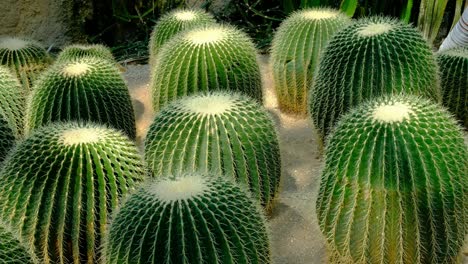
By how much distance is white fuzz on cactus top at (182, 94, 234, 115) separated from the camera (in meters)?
3.24

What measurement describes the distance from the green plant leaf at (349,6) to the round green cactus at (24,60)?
6.70ft

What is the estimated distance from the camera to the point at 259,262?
2.58 metres

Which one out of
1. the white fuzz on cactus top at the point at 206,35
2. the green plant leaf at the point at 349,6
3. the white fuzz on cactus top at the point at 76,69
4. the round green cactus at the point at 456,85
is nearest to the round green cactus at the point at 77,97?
the white fuzz on cactus top at the point at 76,69

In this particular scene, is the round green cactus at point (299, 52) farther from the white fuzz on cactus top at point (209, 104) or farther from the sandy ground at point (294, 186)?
the white fuzz on cactus top at point (209, 104)

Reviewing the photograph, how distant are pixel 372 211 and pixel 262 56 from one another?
2.97m

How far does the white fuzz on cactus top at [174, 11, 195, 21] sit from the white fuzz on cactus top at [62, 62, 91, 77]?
1.09 meters

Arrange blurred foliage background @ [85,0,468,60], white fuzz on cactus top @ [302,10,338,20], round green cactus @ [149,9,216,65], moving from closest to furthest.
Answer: white fuzz on cactus top @ [302,10,338,20], round green cactus @ [149,9,216,65], blurred foliage background @ [85,0,468,60]

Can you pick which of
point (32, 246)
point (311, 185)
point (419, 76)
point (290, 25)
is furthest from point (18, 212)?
point (290, 25)

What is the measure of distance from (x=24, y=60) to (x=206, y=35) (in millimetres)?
1136

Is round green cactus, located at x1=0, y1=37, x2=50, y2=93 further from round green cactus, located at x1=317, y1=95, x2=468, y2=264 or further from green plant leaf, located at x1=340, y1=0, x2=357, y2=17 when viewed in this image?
round green cactus, located at x1=317, y1=95, x2=468, y2=264

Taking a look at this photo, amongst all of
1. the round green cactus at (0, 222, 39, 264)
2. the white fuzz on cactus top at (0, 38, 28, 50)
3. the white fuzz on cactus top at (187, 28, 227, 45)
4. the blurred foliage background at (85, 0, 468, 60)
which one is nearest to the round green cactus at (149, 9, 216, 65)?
the white fuzz on cactus top at (187, 28, 227, 45)

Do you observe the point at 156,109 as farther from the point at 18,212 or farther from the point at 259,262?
the point at 259,262

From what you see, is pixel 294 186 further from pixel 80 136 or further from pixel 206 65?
pixel 80 136

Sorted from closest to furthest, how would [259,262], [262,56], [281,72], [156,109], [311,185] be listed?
[259,262] → [311,185] → [156,109] → [281,72] → [262,56]
